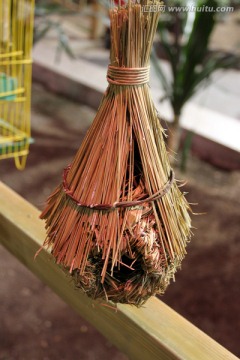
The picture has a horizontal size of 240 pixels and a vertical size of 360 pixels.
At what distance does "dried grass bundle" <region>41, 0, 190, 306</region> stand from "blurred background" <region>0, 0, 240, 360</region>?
8 cm

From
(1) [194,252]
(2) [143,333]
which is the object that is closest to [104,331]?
(2) [143,333]

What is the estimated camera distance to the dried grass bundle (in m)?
0.59

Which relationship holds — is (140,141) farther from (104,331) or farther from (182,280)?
(182,280)

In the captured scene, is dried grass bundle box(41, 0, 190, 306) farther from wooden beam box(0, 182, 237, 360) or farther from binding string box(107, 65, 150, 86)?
wooden beam box(0, 182, 237, 360)

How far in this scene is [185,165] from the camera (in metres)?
2.77

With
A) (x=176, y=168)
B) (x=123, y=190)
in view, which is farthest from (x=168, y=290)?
(x=123, y=190)

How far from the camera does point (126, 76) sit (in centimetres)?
59

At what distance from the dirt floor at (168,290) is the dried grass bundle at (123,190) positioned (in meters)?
1.01

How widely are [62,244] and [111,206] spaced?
0.10m

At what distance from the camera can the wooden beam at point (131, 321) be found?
0.73 m

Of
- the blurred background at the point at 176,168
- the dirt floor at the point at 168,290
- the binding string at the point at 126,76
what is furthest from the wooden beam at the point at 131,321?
the dirt floor at the point at 168,290

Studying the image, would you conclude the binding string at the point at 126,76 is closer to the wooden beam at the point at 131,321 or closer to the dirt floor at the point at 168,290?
the wooden beam at the point at 131,321

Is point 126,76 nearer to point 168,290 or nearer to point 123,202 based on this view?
point 123,202

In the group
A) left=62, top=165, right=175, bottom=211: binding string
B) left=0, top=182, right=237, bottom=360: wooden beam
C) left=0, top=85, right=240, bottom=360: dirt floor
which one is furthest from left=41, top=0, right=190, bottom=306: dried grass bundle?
left=0, top=85, right=240, bottom=360: dirt floor
